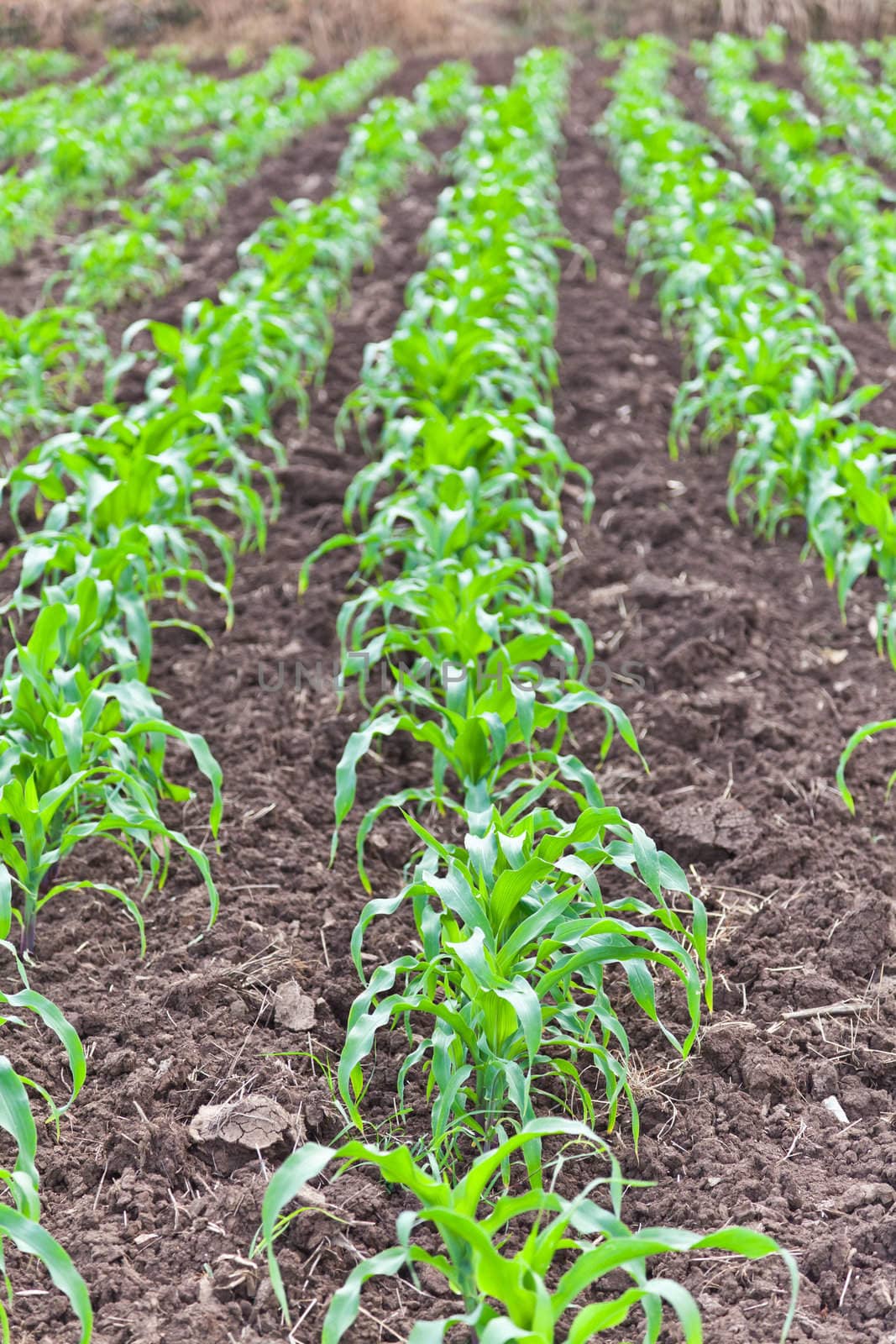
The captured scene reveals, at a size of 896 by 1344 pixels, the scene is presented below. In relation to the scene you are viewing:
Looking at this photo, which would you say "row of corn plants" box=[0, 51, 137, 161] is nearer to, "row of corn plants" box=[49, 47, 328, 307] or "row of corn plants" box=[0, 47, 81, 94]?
"row of corn plants" box=[0, 47, 81, 94]

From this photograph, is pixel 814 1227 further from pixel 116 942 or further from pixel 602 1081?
pixel 116 942

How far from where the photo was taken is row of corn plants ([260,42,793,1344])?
1495 mm

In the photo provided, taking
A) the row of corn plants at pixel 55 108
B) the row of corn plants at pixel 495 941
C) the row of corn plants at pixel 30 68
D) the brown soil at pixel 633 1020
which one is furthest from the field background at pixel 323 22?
the brown soil at pixel 633 1020

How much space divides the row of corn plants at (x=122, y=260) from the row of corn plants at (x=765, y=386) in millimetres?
2570

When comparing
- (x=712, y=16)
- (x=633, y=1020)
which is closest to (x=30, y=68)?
(x=712, y=16)

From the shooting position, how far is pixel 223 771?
3262 mm

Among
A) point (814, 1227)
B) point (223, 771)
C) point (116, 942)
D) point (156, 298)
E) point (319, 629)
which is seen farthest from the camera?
point (156, 298)

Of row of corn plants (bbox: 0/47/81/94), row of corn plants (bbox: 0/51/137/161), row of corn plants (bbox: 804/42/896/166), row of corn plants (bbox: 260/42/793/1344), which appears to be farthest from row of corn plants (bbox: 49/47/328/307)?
row of corn plants (bbox: 804/42/896/166)

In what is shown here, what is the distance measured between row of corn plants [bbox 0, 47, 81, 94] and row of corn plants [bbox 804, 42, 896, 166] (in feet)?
32.9

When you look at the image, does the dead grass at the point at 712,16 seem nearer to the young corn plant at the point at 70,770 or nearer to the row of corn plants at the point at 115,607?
the row of corn plants at the point at 115,607

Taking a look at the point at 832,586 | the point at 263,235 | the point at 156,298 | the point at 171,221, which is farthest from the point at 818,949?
the point at 171,221

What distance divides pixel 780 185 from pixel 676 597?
6.80m

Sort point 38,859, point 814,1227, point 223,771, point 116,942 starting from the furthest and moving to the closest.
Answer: point 223,771 < point 116,942 < point 38,859 < point 814,1227

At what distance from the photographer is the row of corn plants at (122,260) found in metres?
4.93
